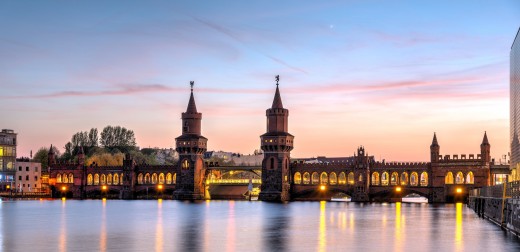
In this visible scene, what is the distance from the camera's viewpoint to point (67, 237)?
180ft

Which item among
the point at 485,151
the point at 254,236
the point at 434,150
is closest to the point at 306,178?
the point at 434,150

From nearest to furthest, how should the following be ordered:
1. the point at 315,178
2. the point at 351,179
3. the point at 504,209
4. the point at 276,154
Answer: the point at 504,209 → the point at 276,154 → the point at 315,178 → the point at 351,179

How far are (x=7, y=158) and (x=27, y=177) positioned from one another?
391 inches

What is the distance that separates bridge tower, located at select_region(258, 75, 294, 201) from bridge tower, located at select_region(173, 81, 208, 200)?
15640mm

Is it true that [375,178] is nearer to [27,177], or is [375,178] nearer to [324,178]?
[324,178]

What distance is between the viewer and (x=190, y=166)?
168 metres

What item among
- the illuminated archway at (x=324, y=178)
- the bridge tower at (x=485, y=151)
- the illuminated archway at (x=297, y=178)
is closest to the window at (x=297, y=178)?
the illuminated archway at (x=297, y=178)

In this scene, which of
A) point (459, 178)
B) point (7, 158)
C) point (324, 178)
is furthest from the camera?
point (7, 158)

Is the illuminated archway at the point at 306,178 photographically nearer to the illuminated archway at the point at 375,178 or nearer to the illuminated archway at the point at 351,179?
the illuminated archway at the point at 351,179

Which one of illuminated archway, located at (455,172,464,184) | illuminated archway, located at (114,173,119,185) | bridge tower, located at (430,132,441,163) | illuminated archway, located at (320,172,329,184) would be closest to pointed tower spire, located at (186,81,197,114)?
illuminated archway, located at (114,173,119,185)

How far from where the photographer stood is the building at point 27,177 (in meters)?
184

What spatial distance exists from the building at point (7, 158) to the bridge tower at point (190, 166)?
40.3 meters

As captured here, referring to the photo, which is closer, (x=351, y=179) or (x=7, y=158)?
(x=351, y=179)

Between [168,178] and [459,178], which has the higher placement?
[459,178]
